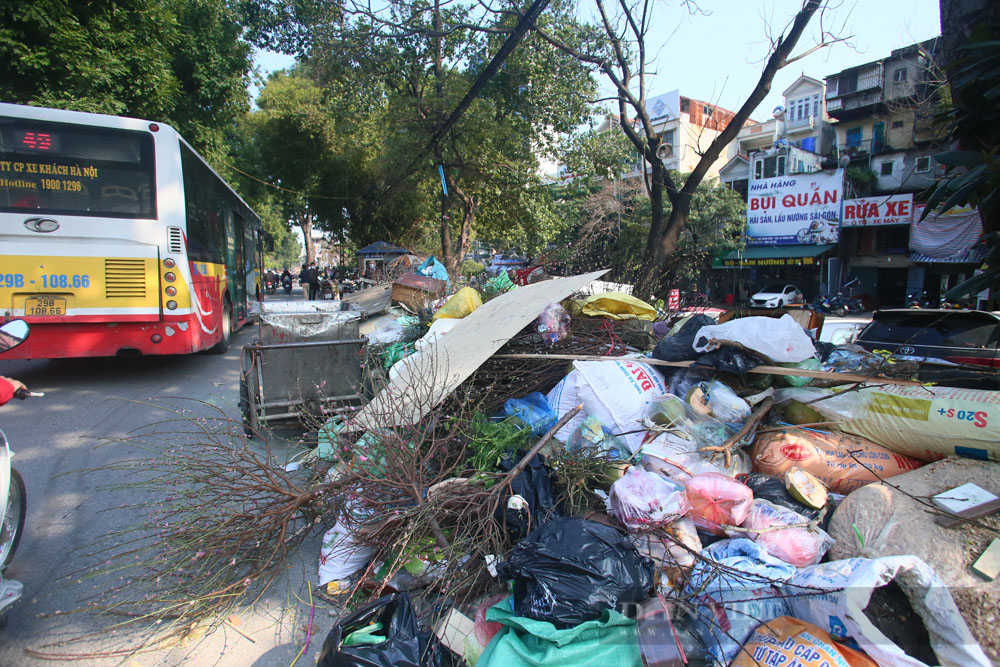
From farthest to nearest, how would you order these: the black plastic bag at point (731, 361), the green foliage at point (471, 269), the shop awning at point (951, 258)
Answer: the shop awning at point (951, 258) < the green foliage at point (471, 269) < the black plastic bag at point (731, 361)

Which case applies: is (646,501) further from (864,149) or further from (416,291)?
(864,149)

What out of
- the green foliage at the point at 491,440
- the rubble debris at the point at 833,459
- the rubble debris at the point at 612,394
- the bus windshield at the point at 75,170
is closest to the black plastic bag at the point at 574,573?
the green foliage at the point at 491,440

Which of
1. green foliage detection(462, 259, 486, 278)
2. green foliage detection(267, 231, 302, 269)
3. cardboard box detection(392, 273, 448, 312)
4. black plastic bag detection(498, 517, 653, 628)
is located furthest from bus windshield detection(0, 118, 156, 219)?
green foliage detection(267, 231, 302, 269)

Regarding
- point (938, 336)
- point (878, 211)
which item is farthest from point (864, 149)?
point (938, 336)

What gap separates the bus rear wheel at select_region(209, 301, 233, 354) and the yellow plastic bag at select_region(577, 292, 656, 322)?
652 cm

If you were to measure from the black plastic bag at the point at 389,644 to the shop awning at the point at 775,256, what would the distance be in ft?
85.9

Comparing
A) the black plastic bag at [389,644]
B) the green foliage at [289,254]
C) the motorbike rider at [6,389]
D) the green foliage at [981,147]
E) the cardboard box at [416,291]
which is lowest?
the black plastic bag at [389,644]

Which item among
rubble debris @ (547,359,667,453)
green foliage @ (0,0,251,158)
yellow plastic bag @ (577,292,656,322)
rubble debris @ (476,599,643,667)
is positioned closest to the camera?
rubble debris @ (476,599,643,667)

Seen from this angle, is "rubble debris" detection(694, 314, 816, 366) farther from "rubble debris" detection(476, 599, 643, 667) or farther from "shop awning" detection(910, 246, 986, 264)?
"shop awning" detection(910, 246, 986, 264)

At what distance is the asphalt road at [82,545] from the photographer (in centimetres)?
236

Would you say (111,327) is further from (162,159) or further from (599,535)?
(599,535)

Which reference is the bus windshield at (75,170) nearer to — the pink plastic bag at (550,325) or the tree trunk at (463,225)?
the pink plastic bag at (550,325)

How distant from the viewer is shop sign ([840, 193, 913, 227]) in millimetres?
22047

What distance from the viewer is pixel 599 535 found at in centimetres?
226
